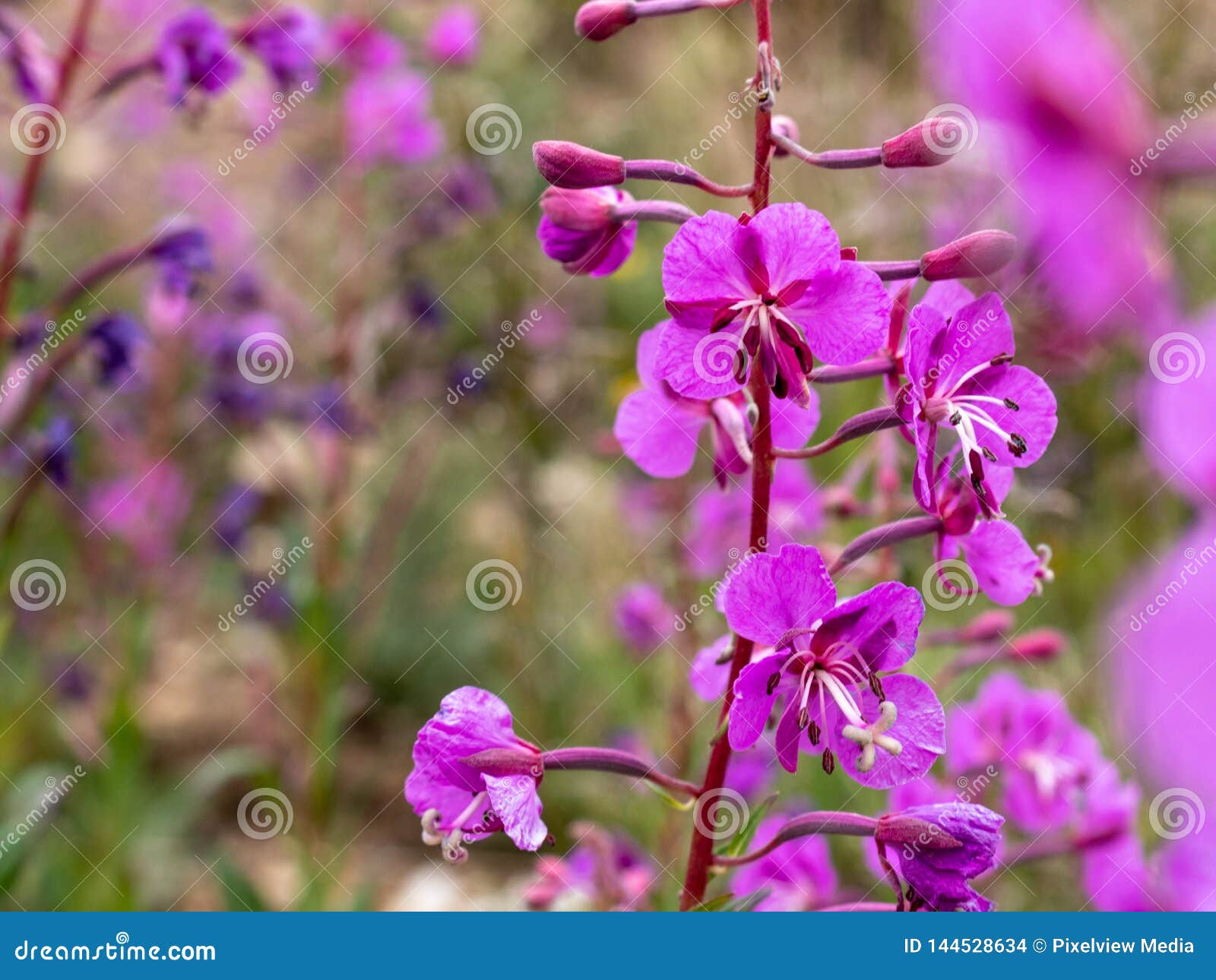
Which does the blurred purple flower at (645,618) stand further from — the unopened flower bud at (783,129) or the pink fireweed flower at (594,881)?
the unopened flower bud at (783,129)

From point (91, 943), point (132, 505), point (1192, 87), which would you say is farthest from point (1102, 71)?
point (1192, 87)

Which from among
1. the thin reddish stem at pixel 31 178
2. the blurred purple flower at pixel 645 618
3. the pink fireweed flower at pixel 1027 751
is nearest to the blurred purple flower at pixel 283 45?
the thin reddish stem at pixel 31 178

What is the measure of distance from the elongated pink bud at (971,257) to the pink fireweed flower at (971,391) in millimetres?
40

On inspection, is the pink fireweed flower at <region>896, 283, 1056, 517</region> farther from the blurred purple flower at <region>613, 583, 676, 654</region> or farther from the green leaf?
the blurred purple flower at <region>613, 583, 676, 654</region>

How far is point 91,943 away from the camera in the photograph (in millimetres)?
1673

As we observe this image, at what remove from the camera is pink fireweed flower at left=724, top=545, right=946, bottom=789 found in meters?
1.22

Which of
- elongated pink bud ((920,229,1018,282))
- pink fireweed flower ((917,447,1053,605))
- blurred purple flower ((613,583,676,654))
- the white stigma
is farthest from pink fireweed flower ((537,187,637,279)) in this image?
blurred purple flower ((613,583,676,654))

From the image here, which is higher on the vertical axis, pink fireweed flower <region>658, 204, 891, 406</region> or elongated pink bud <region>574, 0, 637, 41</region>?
elongated pink bud <region>574, 0, 637, 41</region>

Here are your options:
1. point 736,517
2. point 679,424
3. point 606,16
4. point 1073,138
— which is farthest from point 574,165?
point 736,517

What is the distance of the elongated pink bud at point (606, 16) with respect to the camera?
4.66 ft

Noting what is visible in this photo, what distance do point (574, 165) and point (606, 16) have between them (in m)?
0.24

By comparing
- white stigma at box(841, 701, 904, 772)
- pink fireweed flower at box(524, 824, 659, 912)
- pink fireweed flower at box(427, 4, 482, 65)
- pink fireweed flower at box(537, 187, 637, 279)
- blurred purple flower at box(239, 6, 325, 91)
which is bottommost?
pink fireweed flower at box(524, 824, 659, 912)

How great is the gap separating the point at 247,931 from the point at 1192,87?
13.0 ft

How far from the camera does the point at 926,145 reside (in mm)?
1273
